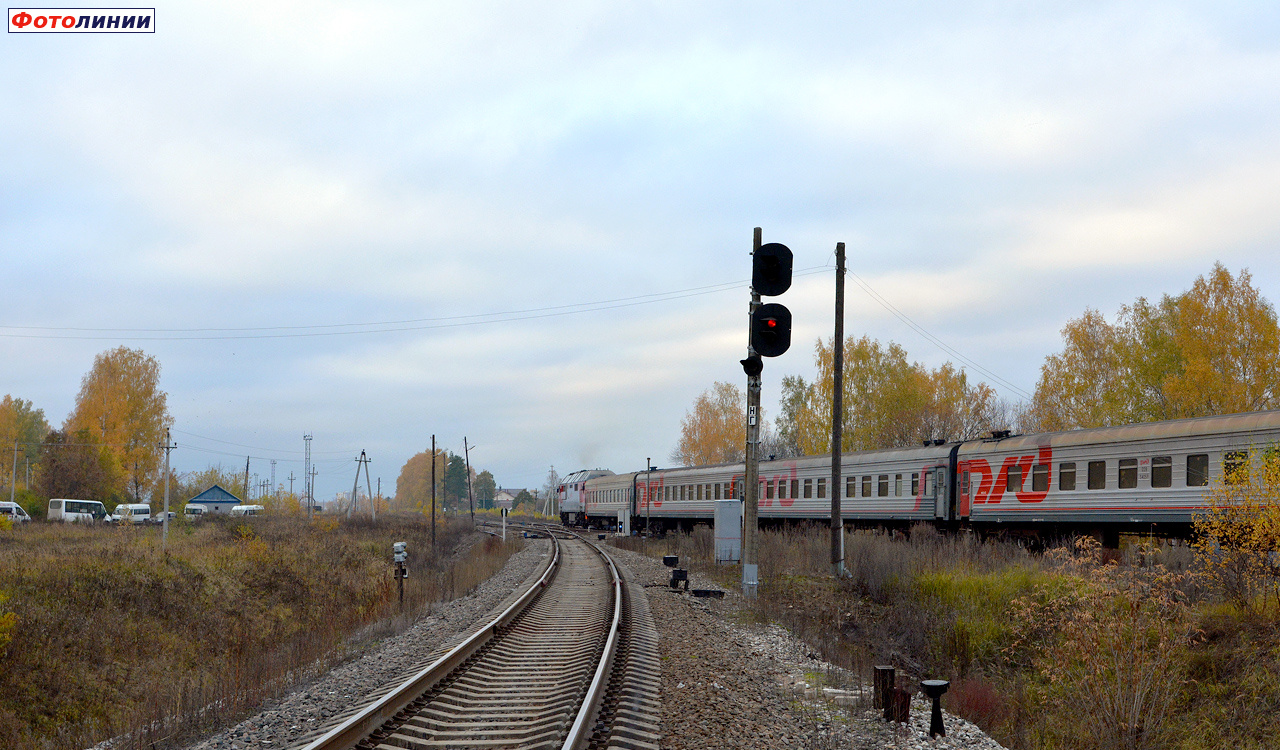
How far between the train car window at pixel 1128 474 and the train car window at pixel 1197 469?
1209 millimetres

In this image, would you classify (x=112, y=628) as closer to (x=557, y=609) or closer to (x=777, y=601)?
(x=557, y=609)

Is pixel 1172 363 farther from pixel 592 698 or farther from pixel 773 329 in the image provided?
pixel 592 698

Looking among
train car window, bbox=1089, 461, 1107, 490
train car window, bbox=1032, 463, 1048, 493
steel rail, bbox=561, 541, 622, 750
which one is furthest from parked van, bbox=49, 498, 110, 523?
train car window, bbox=1089, 461, 1107, 490

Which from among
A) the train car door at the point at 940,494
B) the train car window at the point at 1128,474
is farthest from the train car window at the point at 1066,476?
the train car door at the point at 940,494

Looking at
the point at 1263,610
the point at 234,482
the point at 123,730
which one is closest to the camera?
the point at 123,730

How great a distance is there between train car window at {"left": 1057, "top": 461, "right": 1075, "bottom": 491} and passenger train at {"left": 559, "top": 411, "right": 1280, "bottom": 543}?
2cm

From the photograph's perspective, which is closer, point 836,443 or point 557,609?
point 557,609

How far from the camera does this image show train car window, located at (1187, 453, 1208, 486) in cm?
1658

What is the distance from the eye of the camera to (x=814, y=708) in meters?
7.32

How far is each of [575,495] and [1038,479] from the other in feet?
149

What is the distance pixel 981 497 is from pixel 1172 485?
5.82 meters

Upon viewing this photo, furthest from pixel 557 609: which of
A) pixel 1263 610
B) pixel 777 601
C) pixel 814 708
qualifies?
pixel 1263 610

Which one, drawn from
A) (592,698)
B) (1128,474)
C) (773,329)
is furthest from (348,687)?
(1128,474)

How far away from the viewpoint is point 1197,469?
55.0ft
